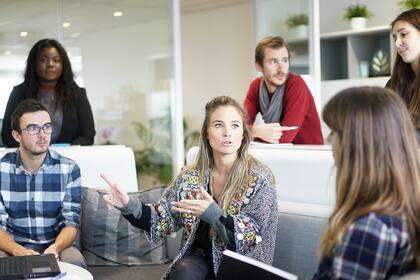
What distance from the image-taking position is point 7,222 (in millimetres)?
2678

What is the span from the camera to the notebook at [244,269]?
1.71 metres

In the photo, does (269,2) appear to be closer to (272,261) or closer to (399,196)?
(272,261)

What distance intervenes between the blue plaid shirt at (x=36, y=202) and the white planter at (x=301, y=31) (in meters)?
3.62

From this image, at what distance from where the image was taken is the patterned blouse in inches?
84.9

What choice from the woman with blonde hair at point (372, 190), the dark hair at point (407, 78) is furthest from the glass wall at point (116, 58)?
the woman with blonde hair at point (372, 190)

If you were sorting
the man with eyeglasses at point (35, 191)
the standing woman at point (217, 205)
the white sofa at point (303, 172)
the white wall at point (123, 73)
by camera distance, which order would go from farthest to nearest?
the white wall at point (123, 73) → the man with eyeglasses at point (35, 191) → the white sofa at point (303, 172) → the standing woman at point (217, 205)

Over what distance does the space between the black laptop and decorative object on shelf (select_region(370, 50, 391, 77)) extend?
165 inches

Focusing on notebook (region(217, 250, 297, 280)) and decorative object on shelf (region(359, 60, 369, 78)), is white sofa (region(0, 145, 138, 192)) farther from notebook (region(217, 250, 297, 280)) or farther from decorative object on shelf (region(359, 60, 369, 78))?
decorative object on shelf (region(359, 60, 369, 78))

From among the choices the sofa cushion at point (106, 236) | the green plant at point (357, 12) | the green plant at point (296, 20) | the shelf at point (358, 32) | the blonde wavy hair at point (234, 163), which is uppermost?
the green plant at point (357, 12)

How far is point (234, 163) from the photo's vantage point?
2.35 metres

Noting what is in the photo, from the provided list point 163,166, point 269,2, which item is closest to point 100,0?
point 163,166

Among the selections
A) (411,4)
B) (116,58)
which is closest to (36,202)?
(116,58)

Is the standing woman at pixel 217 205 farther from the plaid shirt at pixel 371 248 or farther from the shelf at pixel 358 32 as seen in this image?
the shelf at pixel 358 32

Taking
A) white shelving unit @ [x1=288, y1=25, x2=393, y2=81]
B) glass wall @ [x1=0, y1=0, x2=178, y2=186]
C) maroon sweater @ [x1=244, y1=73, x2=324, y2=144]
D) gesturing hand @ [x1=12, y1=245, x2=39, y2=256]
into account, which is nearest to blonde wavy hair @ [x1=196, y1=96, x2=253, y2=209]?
maroon sweater @ [x1=244, y1=73, x2=324, y2=144]
